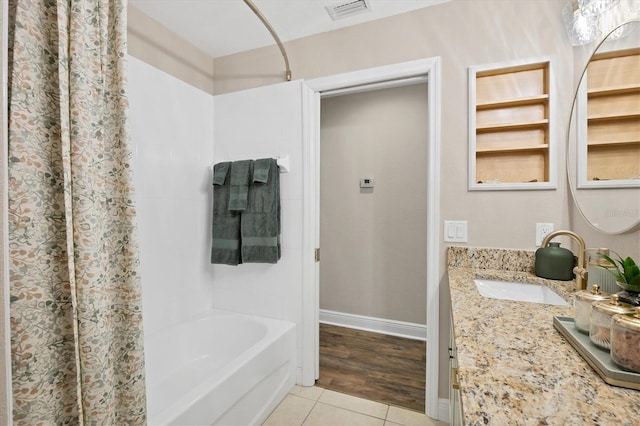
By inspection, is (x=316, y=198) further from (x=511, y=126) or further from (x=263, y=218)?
(x=511, y=126)

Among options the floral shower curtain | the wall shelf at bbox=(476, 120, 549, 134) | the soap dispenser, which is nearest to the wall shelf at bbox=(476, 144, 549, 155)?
the wall shelf at bbox=(476, 120, 549, 134)

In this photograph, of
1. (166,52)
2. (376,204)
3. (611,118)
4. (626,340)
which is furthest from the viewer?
(376,204)

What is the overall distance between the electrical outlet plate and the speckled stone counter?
60 centimetres

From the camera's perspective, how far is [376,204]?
2885mm

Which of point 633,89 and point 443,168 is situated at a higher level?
point 633,89

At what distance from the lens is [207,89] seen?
2338 mm

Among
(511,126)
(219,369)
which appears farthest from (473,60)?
(219,369)

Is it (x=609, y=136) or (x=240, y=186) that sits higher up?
(x=609, y=136)

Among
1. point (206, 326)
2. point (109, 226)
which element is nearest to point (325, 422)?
point (206, 326)

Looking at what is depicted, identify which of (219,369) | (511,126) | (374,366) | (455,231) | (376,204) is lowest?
(374,366)

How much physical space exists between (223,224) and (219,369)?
955mm

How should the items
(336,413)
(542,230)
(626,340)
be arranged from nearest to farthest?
(626,340)
(542,230)
(336,413)

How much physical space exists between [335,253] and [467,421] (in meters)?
2.61

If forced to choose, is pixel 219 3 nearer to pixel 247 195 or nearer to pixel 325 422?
pixel 247 195
